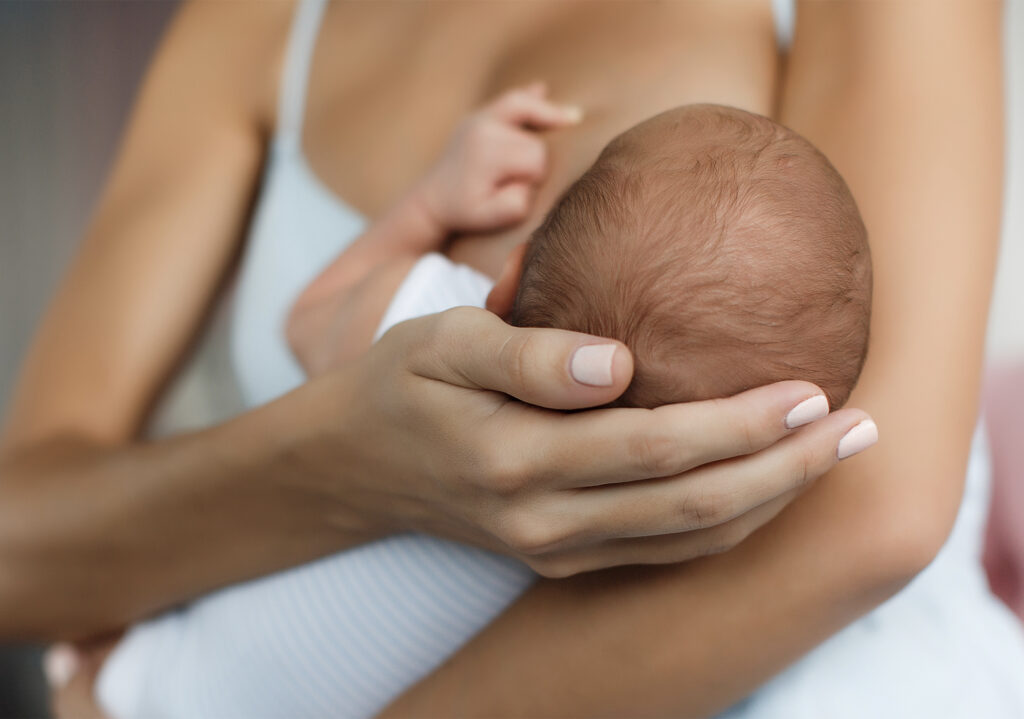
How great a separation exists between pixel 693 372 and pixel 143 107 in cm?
109

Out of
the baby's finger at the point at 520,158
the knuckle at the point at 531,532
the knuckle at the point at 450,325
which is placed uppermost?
the baby's finger at the point at 520,158

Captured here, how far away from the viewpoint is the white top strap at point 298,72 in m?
1.25

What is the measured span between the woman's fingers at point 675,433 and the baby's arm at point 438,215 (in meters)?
0.35

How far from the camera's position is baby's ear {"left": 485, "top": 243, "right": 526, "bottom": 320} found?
2.27ft

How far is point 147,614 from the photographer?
3.37ft

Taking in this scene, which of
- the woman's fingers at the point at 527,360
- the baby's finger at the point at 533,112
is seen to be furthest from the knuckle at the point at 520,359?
the baby's finger at the point at 533,112

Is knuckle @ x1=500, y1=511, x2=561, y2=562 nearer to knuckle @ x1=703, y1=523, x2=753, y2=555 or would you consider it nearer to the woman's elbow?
knuckle @ x1=703, y1=523, x2=753, y2=555

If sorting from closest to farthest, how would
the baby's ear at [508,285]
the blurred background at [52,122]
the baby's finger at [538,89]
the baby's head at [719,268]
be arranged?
the baby's head at [719,268]
the baby's ear at [508,285]
the baby's finger at [538,89]
the blurred background at [52,122]

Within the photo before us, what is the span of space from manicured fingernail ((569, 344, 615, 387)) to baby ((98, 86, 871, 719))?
0.11 meters

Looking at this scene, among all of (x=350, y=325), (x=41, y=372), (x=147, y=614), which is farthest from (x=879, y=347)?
(x=41, y=372)

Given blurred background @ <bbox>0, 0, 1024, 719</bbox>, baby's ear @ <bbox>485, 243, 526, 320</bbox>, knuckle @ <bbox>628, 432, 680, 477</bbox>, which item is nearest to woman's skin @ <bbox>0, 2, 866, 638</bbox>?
knuckle @ <bbox>628, 432, 680, 477</bbox>

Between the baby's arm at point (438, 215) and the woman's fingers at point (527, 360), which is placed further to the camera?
the baby's arm at point (438, 215)

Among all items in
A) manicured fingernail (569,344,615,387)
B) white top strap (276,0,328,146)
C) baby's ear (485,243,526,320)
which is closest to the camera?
manicured fingernail (569,344,615,387)

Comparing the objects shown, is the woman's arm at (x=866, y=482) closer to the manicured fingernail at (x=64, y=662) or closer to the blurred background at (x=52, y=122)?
the manicured fingernail at (x=64, y=662)
